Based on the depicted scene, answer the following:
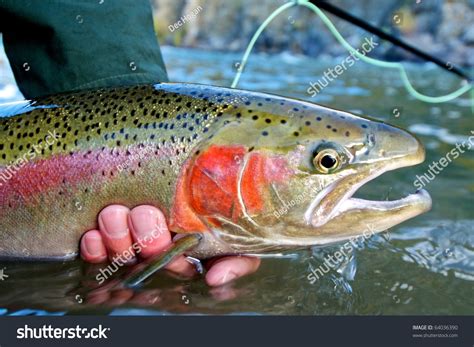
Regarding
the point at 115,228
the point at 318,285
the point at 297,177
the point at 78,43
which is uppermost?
the point at 78,43

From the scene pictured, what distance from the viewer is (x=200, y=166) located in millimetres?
2100

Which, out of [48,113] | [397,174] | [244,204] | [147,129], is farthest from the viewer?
[397,174]

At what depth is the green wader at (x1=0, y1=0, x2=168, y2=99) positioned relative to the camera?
9.02 feet

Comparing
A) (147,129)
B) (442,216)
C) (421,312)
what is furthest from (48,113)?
(442,216)

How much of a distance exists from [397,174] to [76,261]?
278 cm

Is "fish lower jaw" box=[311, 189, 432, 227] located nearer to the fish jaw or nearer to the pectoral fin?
the fish jaw

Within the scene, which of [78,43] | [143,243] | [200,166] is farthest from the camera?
[78,43]

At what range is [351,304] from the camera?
2.27 m

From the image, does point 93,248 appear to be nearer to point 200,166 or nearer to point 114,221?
point 114,221

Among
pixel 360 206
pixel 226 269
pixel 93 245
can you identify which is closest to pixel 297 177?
pixel 360 206

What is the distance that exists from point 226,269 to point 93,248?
554 mm

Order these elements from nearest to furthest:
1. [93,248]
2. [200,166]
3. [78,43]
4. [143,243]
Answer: [200,166] → [143,243] → [93,248] → [78,43]

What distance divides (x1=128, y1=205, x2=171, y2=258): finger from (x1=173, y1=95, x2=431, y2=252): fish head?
152 millimetres
